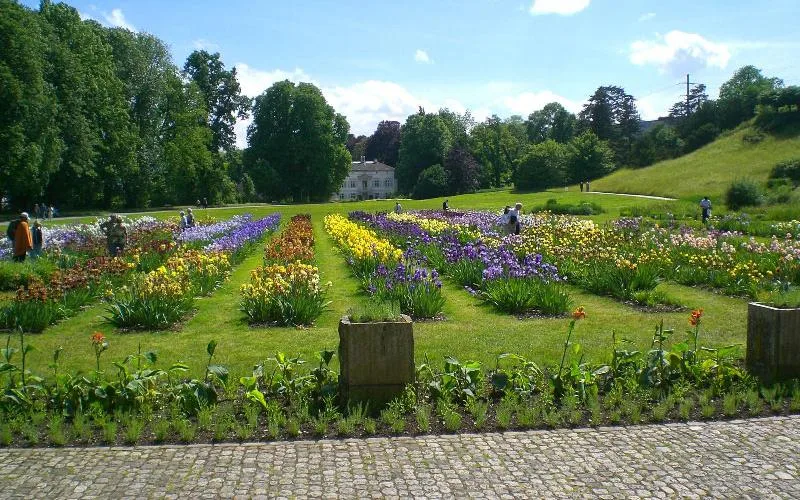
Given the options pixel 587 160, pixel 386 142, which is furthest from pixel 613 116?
pixel 386 142

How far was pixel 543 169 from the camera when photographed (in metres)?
71.7

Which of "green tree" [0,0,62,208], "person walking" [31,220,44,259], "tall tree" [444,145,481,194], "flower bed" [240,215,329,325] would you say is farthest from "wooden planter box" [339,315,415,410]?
"tall tree" [444,145,481,194]

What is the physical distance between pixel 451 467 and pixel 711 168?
6201 cm

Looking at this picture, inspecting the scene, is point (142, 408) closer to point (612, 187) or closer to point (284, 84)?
point (612, 187)

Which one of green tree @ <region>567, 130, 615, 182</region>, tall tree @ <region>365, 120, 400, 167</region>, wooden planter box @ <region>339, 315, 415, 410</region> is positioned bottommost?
wooden planter box @ <region>339, 315, 415, 410</region>

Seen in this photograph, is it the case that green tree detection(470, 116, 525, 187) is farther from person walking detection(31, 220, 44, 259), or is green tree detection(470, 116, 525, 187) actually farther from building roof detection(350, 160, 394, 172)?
person walking detection(31, 220, 44, 259)

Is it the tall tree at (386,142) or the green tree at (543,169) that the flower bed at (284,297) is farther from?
the tall tree at (386,142)

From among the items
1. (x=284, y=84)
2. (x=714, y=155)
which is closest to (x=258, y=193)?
(x=284, y=84)

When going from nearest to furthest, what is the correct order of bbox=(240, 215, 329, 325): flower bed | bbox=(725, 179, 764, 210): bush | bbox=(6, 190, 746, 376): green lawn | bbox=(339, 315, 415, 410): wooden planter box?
bbox=(339, 315, 415, 410): wooden planter box < bbox=(6, 190, 746, 376): green lawn < bbox=(240, 215, 329, 325): flower bed < bbox=(725, 179, 764, 210): bush

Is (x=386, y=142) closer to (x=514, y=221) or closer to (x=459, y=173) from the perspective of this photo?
(x=459, y=173)

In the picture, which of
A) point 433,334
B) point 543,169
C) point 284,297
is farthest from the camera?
point 543,169

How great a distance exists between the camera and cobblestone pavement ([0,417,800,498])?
4340 mm

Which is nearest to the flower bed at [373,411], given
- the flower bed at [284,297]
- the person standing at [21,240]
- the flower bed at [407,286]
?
the flower bed at [407,286]

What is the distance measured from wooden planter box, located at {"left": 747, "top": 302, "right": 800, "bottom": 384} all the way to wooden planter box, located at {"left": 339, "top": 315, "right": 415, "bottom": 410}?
3.39 metres
